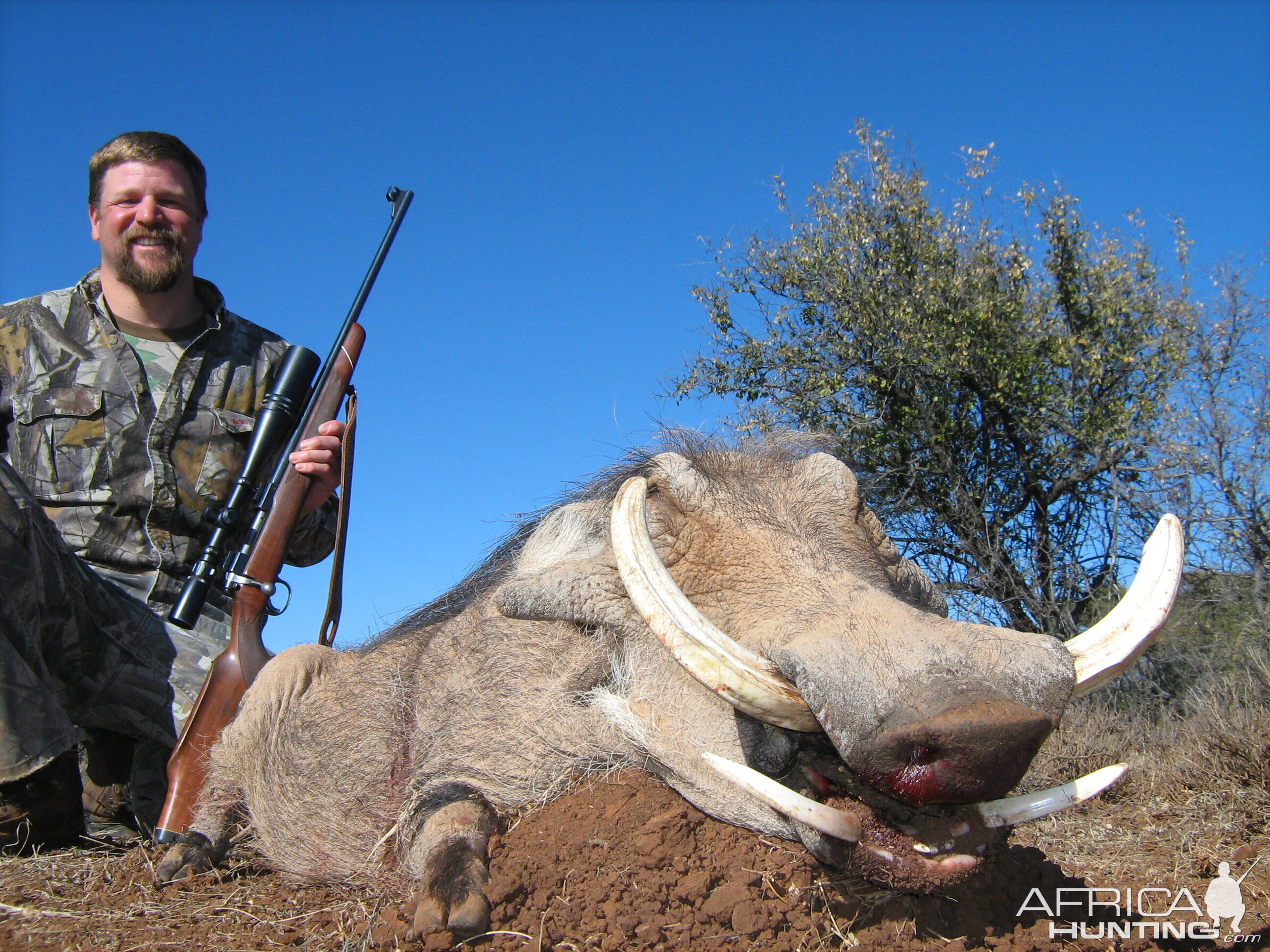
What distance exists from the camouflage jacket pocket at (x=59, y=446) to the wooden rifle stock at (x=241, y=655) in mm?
943

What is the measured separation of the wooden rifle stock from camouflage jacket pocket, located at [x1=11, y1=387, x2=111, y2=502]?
0.94 meters

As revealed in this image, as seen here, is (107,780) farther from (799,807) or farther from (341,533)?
(799,807)

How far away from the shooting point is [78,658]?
344cm

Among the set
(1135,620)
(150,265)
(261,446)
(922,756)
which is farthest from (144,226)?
(1135,620)

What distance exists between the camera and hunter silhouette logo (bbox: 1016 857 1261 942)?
2.03 meters

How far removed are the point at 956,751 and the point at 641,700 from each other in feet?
2.83

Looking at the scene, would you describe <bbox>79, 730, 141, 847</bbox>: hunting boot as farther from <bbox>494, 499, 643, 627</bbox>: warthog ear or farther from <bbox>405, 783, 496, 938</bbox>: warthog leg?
<bbox>494, 499, 643, 627</bbox>: warthog ear

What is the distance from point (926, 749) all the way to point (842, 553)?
71 cm

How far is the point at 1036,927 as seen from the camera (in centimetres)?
192

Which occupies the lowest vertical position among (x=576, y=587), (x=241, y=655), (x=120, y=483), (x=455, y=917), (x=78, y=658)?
(x=455, y=917)

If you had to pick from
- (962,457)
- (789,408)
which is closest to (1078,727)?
(962,457)

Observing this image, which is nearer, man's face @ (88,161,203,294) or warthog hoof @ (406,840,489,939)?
warthog hoof @ (406,840,489,939)

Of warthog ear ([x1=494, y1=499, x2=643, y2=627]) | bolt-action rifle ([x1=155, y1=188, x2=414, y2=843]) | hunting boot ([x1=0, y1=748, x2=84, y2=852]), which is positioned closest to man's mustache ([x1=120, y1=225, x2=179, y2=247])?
bolt-action rifle ([x1=155, y1=188, x2=414, y2=843])

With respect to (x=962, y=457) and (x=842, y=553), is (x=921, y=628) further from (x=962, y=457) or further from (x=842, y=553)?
(x=962, y=457)
